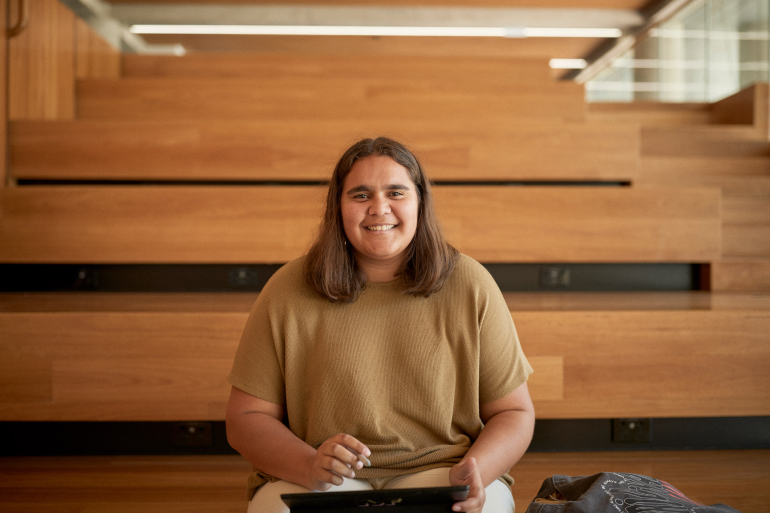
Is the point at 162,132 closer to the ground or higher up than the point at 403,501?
higher up

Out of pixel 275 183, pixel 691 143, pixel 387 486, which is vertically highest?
pixel 691 143

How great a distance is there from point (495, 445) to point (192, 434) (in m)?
0.87

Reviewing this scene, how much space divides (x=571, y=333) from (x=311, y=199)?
0.85 meters

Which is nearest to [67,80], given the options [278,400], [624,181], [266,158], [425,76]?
[266,158]

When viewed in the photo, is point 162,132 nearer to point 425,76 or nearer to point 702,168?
point 425,76

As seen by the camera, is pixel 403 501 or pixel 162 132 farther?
pixel 162 132

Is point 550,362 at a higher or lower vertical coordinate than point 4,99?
lower

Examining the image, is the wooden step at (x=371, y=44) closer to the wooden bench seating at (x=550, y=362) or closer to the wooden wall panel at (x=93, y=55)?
the wooden wall panel at (x=93, y=55)

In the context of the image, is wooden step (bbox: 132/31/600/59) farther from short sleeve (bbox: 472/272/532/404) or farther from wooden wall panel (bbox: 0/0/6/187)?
short sleeve (bbox: 472/272/532/404)

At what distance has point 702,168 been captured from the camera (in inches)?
90.7

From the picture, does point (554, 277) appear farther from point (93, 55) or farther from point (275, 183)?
point (93, 55)

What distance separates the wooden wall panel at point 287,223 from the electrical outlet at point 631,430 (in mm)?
529

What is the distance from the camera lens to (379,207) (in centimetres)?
88

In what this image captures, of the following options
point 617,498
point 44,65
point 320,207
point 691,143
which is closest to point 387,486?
point 617,498
